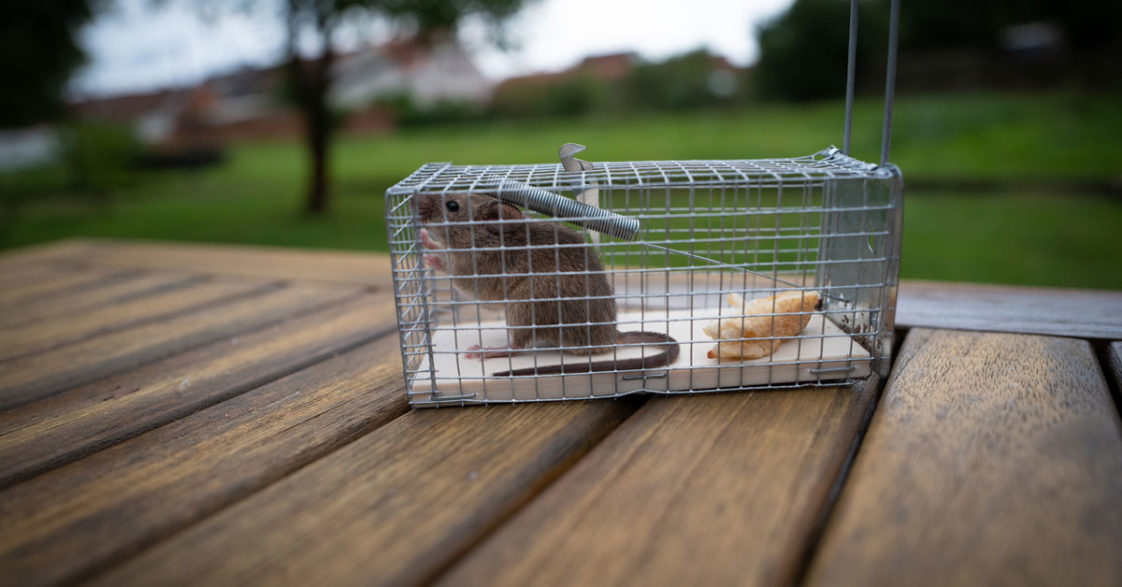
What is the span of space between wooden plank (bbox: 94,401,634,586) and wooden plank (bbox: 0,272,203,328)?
1666mm

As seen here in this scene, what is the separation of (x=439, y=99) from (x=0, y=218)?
960cm

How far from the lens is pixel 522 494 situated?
3.41 feet

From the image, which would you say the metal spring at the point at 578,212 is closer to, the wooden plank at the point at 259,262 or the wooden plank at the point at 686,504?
the wooden plank at the point at 686,504

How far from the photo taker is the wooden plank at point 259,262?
2.67m

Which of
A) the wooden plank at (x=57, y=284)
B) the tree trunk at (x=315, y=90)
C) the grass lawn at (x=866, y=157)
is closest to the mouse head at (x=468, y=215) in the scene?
the wooden plank at (x=57, y=284)

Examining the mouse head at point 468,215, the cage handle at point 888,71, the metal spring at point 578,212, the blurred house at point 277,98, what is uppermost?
the blurred house at point 277,98

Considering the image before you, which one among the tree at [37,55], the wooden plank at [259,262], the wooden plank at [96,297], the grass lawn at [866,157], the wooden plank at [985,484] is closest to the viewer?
the wooden plank at [985,484]

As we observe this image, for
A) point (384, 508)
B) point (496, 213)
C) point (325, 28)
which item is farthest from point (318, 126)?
point (384, 508)

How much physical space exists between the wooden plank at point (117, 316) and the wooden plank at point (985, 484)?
6.69 ft

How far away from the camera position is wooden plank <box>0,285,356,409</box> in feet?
5.46

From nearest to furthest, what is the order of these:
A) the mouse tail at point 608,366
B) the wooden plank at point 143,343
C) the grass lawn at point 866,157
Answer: the mouse tail at point 608,366, the wooden plank at point 143,343, the grass lawn at point 866,157

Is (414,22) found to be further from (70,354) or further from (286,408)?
(286,408)

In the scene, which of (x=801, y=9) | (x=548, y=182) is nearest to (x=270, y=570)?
(x=548, y=182)

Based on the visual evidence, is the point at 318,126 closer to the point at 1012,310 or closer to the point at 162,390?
the point at 162,390
